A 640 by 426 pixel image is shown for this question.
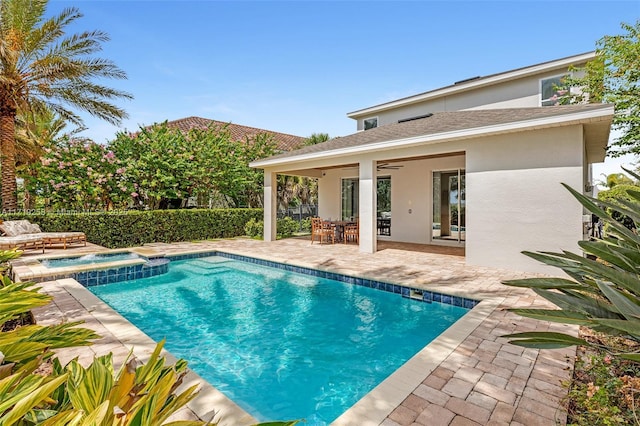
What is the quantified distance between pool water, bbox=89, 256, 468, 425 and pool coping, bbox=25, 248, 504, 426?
2.05ft

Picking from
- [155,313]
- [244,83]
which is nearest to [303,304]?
[155,313]

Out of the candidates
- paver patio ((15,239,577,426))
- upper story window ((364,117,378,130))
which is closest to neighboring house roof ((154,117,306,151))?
upper story window ((364,117,378,130))

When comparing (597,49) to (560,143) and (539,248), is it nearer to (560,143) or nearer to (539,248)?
(560,143)

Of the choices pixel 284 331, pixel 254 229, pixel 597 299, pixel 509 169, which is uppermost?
pixel 509 169

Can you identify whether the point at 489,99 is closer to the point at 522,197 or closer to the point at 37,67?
the point at 522,197

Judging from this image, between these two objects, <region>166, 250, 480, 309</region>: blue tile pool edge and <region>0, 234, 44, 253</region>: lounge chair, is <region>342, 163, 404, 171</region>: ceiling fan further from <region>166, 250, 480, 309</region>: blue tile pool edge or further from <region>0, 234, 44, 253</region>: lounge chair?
<region>0, 234, 44, 253</region>: lounge chair

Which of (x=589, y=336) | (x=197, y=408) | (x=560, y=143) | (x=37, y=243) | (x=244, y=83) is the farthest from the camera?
(x=244, y=83)

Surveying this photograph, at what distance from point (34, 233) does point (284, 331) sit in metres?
10.5

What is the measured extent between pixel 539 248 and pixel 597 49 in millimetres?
11053

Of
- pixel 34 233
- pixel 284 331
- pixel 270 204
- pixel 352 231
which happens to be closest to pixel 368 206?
pixel 352 231

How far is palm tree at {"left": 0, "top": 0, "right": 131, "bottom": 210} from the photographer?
35.7 feet

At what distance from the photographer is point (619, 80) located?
13117mm

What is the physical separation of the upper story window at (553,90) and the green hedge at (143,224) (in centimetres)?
1548

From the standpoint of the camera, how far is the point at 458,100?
1642 centimetres
